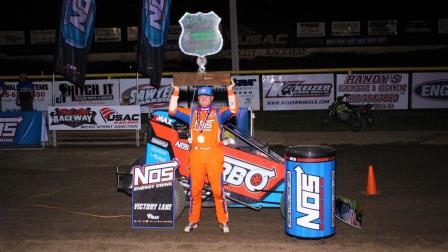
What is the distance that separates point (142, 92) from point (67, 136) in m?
5.88

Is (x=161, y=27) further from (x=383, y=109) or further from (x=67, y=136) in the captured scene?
(x=383, y=109)

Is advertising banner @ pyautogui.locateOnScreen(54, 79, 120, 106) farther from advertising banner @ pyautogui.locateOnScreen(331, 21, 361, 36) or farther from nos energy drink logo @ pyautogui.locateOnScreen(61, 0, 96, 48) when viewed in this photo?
advertising banner @ pyautogui.locateOnScreen(331, 21, 361, 36)

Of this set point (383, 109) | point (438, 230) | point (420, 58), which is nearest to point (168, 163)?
point (438, 230)

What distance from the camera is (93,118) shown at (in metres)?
15.1

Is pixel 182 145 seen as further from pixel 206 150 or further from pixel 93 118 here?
pixel 93 118

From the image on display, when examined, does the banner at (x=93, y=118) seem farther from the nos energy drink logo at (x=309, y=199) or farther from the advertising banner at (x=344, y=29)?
the advertising banner at (x=344, y=29)

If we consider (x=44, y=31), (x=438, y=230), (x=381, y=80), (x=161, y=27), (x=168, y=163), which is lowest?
(x=438, y=230)

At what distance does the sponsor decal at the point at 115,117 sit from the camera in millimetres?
15031

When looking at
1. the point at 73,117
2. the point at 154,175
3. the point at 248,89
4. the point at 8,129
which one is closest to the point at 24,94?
the point at 8,129

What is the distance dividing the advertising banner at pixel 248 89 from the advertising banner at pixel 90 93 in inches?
180

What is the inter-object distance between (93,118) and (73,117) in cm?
54

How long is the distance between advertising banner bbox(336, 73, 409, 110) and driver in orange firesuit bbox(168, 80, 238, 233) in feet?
47.1

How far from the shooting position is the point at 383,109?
20.7 meters

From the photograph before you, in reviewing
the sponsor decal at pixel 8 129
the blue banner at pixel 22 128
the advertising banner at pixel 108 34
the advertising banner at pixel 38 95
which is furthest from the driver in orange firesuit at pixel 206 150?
the advertising banner at pixel 108 34
